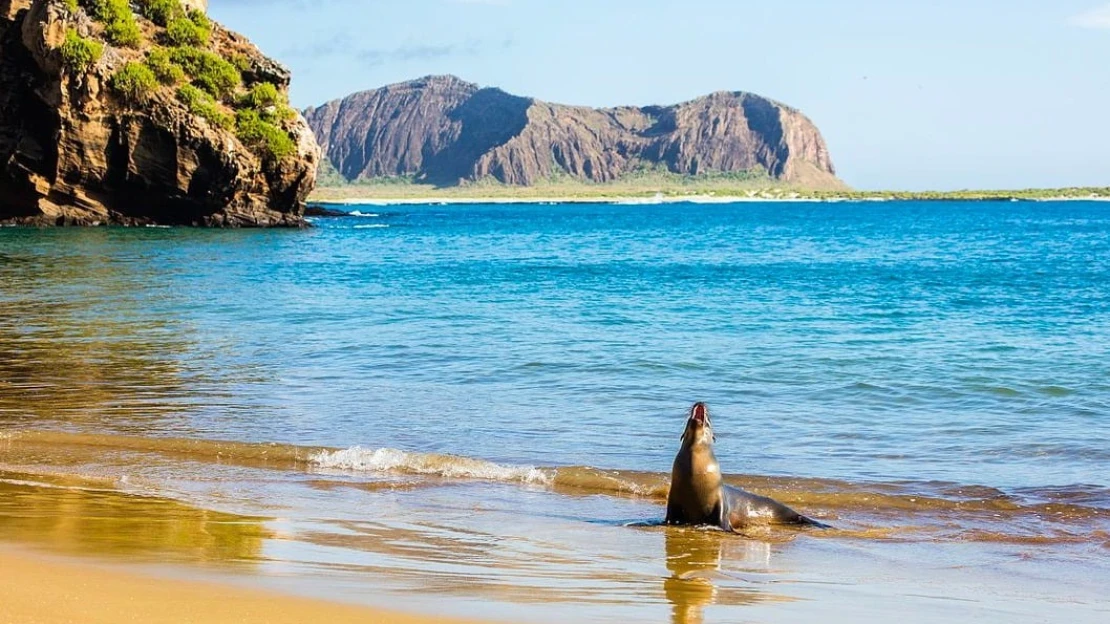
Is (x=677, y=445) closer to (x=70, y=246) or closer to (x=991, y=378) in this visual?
(x=991, y=378)

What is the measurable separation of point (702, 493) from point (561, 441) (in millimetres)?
3809

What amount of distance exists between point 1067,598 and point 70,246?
42947mm

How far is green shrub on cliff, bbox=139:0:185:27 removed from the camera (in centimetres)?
7162

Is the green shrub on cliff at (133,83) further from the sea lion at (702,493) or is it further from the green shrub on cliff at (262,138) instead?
the sea lion at (702,493)

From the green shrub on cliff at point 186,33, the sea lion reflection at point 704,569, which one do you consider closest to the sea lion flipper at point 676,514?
the sea lion reflection at point 704,569

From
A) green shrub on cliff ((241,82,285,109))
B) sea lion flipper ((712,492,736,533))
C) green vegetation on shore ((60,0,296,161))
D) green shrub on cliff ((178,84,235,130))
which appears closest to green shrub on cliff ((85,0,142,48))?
green vegetation on shore ((60,0,296,161))

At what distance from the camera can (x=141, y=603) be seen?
225 inches

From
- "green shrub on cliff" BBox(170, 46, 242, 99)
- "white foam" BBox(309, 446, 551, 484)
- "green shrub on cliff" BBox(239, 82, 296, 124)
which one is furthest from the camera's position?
"green shrub on cliff" BBox(239, 82, 296, 124)

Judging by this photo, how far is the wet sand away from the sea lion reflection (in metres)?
1.41

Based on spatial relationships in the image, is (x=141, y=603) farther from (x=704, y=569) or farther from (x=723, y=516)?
(x=723, y=516)

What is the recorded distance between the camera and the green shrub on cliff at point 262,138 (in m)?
66.0

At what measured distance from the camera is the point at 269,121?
2675 inches

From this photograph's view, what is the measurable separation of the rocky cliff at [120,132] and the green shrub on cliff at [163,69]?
0.25 feet

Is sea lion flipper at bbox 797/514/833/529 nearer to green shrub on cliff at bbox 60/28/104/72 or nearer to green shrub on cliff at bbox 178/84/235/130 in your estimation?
green shrub on cliff at bbox 60/28/104/72
